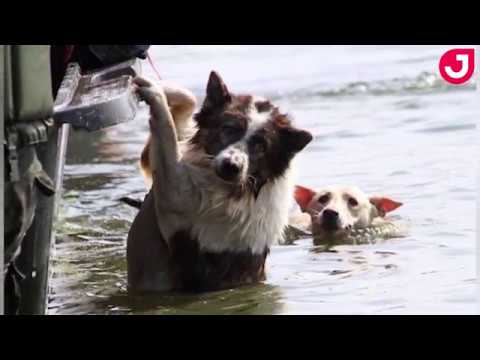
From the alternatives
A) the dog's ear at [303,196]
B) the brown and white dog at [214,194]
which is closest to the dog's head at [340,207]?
the dog's ear at [303,196]

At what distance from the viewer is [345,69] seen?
15234mm

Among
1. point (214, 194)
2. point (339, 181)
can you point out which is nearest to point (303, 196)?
point (339, 181)

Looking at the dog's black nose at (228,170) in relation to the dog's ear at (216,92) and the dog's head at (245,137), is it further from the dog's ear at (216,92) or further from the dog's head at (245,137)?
the dog's ear at (216,92)

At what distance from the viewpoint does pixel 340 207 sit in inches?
346

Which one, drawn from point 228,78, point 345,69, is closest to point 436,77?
point 345,69

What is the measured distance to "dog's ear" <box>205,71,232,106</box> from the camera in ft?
22.2

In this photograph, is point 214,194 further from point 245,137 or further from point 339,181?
point 339,181

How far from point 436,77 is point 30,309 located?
30.8ft

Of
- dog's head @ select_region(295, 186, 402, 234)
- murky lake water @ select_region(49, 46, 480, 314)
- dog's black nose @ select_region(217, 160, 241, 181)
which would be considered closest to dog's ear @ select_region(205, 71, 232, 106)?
dog's black nose @ select_region(217, 160, 241, 181)

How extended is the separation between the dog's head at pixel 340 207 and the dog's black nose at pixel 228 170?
2.16 metres

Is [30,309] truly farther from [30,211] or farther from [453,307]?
[453,307]

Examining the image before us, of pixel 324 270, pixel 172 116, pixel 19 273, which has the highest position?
pixel 172 116

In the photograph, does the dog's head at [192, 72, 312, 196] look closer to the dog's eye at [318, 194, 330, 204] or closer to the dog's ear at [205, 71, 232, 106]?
the dog's ear at [205, 71, 232, 106]

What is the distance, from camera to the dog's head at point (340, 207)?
862cm
